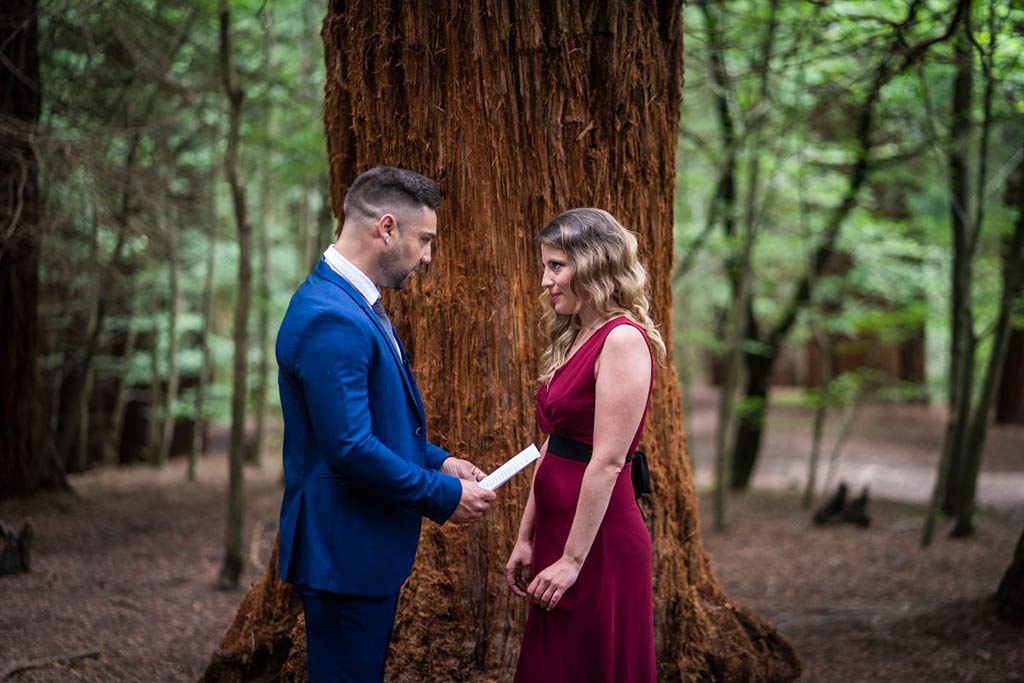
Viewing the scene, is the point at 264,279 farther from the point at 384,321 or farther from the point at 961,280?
the point at 384,321

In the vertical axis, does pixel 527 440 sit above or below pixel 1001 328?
below

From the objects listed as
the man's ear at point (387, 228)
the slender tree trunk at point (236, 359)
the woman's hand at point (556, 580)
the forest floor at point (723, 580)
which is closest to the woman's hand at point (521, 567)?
the woman's hand at point (556, 580)

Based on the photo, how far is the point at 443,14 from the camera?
406 cm

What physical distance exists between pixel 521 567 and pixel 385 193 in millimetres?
1459

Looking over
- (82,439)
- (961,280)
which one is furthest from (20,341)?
(961,280)

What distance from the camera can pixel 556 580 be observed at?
296 cm

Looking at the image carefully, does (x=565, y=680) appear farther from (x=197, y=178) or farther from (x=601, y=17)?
(x=197, y=178)

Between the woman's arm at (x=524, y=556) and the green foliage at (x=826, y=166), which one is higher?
the green foliage at (x=826, y=166)

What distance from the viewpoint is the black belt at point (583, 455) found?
3088mm

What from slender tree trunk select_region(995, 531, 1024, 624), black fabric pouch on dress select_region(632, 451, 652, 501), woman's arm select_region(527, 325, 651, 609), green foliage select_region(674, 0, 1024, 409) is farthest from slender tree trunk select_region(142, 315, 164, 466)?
woman's arm select_region(527, 325, 651, 609)

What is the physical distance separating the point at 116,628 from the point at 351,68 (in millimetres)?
3894

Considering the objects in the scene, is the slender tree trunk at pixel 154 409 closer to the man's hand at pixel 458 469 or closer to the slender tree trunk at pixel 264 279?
the slender tree trunk at pixel 264 279

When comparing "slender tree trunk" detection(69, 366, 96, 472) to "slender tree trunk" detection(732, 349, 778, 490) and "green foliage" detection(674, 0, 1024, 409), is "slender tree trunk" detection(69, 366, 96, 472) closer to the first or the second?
"green foliage" detection(674, 0, 1024, 409)

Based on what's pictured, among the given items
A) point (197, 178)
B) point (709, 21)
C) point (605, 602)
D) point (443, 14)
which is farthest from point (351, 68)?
point (197, 178)
